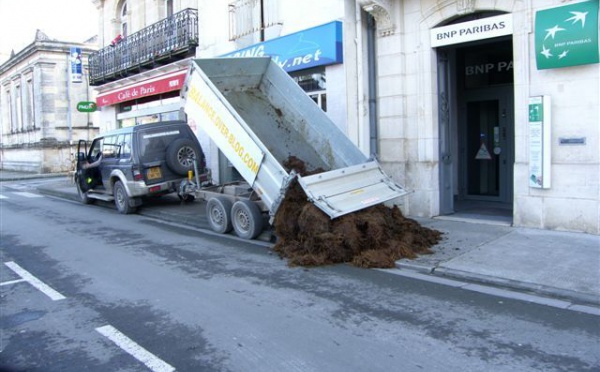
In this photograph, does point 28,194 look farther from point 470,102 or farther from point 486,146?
point 486,146

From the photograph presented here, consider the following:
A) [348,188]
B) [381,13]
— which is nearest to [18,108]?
[381,13]

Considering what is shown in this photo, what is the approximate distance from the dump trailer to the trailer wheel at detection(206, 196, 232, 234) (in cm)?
2

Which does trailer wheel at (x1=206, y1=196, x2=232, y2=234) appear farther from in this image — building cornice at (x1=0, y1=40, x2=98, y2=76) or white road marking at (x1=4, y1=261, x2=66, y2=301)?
building cornice at (x1=0, y1=40, x2=98, y2=76)

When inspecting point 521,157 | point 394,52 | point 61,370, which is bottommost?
point 61,370

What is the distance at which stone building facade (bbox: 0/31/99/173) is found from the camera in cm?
3384

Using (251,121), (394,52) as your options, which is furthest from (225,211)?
(394,52)

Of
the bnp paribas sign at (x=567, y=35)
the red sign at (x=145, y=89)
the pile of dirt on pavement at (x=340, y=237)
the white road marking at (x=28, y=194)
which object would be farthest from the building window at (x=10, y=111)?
the bnp paribas sign at (x=567, y=35)

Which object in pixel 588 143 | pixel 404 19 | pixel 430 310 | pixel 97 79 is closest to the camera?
pixel 430 310

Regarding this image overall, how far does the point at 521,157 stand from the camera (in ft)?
29.9

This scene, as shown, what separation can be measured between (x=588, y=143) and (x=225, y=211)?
20.3 ft

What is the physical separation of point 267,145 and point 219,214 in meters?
1.58

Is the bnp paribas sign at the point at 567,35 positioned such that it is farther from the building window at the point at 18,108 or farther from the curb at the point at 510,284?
the building window at the point at 18,108

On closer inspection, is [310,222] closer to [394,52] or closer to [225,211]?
[225,211]

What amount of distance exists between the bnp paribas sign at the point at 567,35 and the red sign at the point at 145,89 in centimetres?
1160
